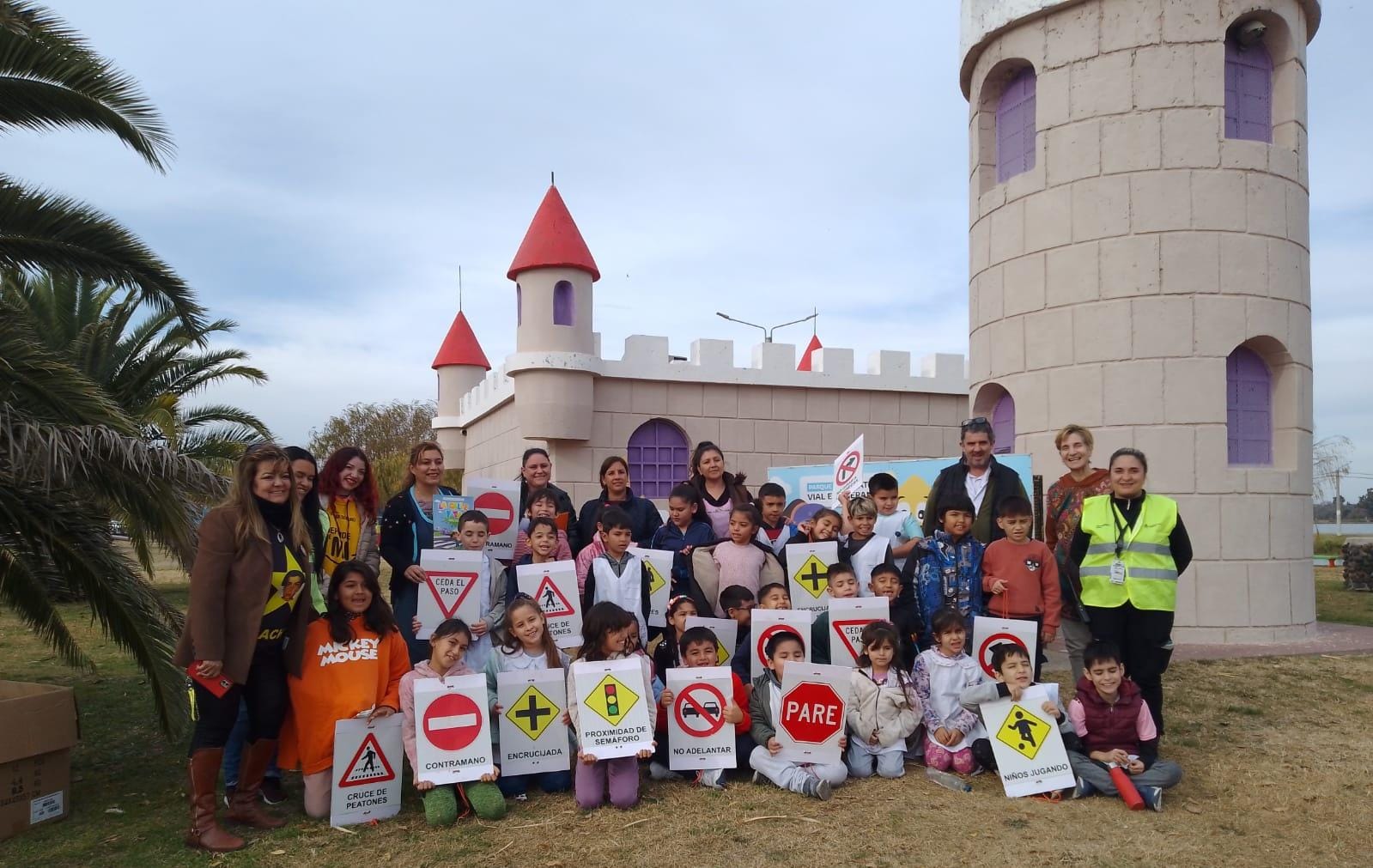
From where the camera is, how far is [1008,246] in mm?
10789

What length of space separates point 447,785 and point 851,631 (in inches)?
96.7

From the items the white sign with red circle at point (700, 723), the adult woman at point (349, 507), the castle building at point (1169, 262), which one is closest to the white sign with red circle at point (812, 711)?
the white sign with red circle at point (700, 723)

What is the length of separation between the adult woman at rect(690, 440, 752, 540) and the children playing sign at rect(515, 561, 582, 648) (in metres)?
1.25

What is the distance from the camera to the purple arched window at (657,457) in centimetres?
1588

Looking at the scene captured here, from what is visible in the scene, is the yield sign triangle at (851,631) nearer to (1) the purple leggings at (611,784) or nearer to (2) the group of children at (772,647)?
(2) the group of children at (772,647)

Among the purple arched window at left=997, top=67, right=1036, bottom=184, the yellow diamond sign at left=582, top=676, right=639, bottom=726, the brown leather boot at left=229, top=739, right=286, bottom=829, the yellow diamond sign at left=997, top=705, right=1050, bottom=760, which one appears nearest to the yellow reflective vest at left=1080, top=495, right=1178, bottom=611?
the yellow diamond sign at left=997, top=705, right=1050, bottom=760

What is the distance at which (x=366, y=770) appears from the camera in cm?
484

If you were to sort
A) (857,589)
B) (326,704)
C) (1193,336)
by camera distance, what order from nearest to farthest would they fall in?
(326,704)
(857,589)
(1193,336)

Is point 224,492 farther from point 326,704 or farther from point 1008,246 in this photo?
point 1008,246

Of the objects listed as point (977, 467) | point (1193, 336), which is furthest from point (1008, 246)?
point (977, 467)

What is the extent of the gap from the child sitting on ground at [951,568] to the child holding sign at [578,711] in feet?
6.12

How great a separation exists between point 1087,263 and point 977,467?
4.47 meters

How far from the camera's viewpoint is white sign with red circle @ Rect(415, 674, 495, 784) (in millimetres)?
4930

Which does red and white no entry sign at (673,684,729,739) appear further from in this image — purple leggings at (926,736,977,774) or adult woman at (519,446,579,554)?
adult woman at (519,446,579,554)
